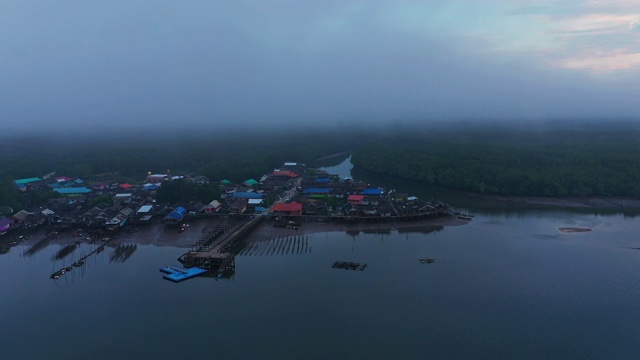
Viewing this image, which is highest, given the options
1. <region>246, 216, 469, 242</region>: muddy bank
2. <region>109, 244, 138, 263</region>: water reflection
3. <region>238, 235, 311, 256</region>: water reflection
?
<region>246, 216, 469, 242</region>: muddy bank

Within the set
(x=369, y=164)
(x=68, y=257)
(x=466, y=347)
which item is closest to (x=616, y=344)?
(x=466, y=347)

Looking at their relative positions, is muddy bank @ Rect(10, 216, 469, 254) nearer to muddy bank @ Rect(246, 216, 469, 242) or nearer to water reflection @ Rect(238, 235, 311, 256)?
muddy bank @ Rect(246, 216, 469, 242)

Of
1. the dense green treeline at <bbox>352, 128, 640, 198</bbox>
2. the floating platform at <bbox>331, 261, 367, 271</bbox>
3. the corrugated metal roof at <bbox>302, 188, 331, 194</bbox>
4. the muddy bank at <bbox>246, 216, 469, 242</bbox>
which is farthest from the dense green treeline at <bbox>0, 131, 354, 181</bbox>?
the floating platform at <bbox>331, 261, 367, 271</bbox>

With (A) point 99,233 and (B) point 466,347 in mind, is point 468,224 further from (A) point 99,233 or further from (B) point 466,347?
(A) point 99,233

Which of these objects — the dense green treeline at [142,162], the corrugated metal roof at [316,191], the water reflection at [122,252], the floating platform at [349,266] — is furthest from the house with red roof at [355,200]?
the water reflection at [122,252]

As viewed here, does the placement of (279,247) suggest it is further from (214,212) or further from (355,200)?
(355,200)

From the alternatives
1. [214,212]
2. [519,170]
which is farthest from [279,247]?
[519,170]
